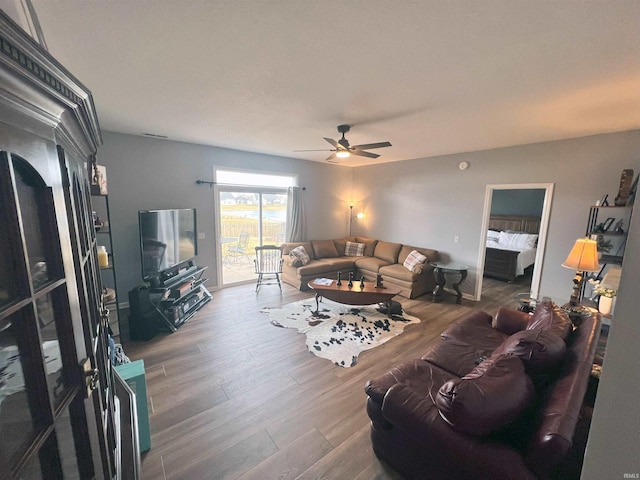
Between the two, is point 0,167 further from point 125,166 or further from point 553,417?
point 125,166

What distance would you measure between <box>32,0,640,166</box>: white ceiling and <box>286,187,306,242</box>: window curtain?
2586 mm

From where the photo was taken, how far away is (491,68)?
6.03ft

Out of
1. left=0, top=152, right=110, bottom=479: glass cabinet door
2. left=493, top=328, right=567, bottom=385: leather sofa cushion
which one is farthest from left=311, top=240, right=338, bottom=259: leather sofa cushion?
left=0, top=152, right=110, bottom=479: glass cabinet door

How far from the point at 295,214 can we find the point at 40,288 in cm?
519

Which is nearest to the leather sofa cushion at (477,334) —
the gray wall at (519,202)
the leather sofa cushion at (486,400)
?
the leather sofa cushion at (486,400)

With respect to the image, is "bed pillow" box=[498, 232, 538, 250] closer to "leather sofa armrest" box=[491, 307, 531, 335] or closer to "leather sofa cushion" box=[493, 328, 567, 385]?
"leather sofa armrest" box=[491, 307, 531, 335]

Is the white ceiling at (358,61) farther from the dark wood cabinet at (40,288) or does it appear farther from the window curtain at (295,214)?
the window curtain at (295,214)

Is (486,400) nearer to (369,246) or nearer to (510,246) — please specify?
(369,246)

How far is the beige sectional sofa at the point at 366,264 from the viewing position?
4.92 m

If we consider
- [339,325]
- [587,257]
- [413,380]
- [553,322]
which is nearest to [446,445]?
[413,380]

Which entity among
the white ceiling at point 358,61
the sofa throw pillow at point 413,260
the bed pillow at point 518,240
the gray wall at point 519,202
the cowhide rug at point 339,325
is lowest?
the cowhide rug at point 339,325

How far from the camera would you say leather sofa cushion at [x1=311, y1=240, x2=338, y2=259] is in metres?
5.91

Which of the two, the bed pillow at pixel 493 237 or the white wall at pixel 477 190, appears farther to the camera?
the bed pillow at pixel 493 237

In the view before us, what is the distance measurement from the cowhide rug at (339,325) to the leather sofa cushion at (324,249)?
1541 mm
